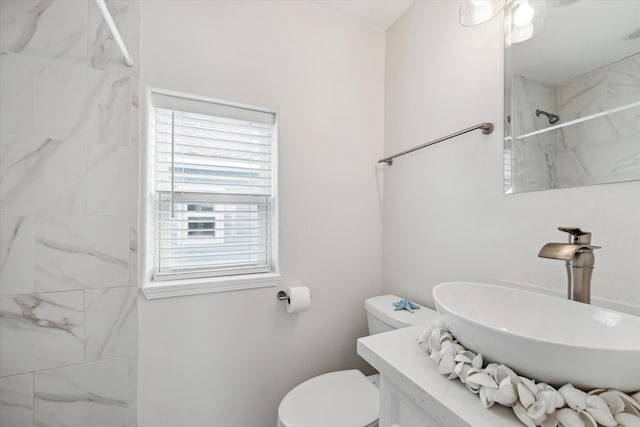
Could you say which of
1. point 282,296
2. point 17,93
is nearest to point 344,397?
point 282,296

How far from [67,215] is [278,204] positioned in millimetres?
855

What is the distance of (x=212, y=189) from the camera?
1311 millimetres

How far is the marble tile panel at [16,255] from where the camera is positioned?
3.10 ft

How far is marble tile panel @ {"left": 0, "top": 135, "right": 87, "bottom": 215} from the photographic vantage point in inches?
37.5

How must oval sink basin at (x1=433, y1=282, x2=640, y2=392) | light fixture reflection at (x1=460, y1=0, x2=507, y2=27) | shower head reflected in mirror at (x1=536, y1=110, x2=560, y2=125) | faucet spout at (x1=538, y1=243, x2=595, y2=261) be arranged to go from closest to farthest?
oval sink basin at (x1=433, y1=282, x2=640, y2=392)
faucet spout at (x1=538, y1=243, x2=595, y2=261)
shower head reflected in mirror at (x1=536, y1=110, x2=560, y2=125)
light fixture reflection at (x1=460, y1=0, x2=507, y2=27)

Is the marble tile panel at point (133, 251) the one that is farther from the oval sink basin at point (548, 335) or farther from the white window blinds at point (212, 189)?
the oval sink basin at point (548, 335)

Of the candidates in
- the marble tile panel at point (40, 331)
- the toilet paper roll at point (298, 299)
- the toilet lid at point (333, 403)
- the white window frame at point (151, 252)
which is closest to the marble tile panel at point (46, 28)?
the white window frame at point (151, 252)

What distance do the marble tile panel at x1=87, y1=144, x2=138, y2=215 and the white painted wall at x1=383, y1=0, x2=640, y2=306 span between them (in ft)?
4.42

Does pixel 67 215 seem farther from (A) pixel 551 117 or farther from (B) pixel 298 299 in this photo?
(A) pixel 551 117

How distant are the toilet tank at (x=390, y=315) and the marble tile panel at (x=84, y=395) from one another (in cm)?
115

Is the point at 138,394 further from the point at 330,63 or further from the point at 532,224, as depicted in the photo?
the point at 330,63

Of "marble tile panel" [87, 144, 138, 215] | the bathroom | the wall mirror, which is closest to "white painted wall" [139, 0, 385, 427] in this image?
the bathroom

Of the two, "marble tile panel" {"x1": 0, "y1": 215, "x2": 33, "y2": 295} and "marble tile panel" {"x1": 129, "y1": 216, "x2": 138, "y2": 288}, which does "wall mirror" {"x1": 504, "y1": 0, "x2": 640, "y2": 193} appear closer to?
"marble tile panel" {"x1": 129, "y1": 216, "x2": 138, "y2": 288}

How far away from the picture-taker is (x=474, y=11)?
1.00 m
